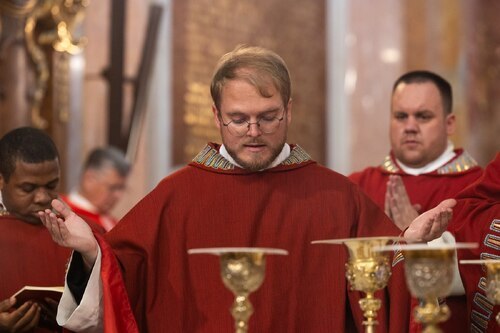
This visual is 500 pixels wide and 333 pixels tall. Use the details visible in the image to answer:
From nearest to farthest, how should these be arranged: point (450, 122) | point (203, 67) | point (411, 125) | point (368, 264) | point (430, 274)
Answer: point (430, 274) → point (368, 264) → point (411, 125) → point (450, 122) → point (203, 67)

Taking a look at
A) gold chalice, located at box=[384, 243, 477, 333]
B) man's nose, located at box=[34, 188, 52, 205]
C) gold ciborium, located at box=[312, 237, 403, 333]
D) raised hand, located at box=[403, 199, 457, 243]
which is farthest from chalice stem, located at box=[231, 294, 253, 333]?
man's nose, located at box=[34, 188, 52, 205]

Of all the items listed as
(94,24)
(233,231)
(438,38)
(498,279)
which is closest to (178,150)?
(94,24)

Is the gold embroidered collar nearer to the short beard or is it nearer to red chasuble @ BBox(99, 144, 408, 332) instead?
red chasuble @ BBox(99, 144, 408, 332)

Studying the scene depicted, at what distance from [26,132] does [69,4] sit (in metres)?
2.68

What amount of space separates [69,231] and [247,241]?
2.66 feet

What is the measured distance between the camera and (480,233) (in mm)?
4781

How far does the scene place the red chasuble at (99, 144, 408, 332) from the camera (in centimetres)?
446


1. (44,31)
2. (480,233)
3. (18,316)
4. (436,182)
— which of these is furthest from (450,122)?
(44,31)

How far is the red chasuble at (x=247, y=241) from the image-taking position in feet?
14.6

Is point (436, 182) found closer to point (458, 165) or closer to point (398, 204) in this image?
point (458, 165)

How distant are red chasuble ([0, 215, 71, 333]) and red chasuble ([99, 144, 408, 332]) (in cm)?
64

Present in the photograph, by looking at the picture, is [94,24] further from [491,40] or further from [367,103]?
[491,40]

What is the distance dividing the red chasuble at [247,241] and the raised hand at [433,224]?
50 cm

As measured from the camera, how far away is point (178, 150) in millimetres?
9977
